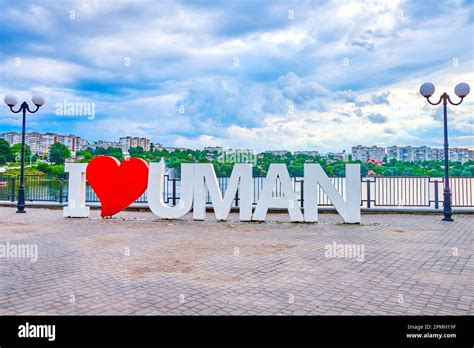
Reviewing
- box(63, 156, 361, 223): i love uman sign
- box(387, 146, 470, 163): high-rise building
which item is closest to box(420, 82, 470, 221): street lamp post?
box(63, 156, 361, 223): i love uman sign

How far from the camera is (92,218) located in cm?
1401

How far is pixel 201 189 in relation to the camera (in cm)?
1322

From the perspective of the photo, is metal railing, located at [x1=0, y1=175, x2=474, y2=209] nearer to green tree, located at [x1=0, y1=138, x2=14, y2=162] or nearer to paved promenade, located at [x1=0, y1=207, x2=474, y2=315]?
paved promenade, located at [x1=0, y1=207, x2=474, y2=315]

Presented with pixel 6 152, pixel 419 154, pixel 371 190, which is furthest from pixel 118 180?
pixel 6 152

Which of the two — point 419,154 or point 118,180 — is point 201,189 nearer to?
point 118,180

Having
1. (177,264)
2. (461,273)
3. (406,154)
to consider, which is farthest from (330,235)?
(406,154)

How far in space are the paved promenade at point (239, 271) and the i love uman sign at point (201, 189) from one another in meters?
1.37

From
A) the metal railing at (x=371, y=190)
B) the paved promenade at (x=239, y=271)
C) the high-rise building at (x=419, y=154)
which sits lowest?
the paved promenade at (x=239, y=271)

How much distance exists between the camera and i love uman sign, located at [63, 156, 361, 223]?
12.5 meters

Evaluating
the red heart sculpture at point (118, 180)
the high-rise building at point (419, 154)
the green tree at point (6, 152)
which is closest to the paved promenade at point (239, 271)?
the red heart sculpture at point (118, 180)

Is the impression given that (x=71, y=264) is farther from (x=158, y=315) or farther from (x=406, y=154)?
(x=406, y=154)

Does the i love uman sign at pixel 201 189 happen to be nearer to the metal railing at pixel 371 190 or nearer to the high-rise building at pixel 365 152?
the metal railing at pixel 371 190

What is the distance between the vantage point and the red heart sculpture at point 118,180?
13617mm

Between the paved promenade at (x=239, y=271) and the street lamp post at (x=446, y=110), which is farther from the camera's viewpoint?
the street lamp post at (x=446, y=110)
